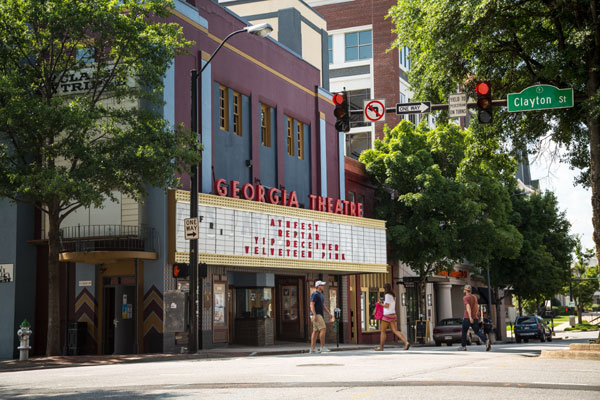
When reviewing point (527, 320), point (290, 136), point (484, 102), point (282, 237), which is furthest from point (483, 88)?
point (527, 320)

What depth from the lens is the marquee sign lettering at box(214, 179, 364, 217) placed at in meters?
29.1

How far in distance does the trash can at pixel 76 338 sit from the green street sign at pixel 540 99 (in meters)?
15.4

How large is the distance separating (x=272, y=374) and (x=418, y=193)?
1038 inches

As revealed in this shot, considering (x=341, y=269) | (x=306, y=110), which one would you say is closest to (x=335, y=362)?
(x=341, y=269)

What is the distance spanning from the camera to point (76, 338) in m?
25.8

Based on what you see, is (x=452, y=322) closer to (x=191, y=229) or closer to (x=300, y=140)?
(x=300, y=140)

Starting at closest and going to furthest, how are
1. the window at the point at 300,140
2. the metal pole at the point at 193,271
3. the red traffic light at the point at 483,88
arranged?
the red traffic light at the point at 483,88 < the metal pole at the point at 193,271 < the window at the point at 300,140

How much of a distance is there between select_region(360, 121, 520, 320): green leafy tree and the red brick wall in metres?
12.9

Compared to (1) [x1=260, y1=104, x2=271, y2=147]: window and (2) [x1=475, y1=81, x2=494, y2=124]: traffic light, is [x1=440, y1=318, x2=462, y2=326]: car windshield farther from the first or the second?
(2) [x1=475, y1=81, x2=494, y2=124]: traffic light

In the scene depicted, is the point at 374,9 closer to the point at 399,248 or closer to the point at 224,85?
the point at 399,248

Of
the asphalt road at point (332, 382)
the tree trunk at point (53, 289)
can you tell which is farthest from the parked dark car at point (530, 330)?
the asphalt road at point (332, 382)

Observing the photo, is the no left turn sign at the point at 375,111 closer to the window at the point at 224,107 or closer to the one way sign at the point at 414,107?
the one way sign at the point at 414,107

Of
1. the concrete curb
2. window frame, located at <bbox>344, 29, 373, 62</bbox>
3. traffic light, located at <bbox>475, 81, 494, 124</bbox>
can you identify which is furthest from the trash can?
window frame, located at <bbox>344, 29, 373, 62</bbox>

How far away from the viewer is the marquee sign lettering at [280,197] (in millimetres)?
29109
